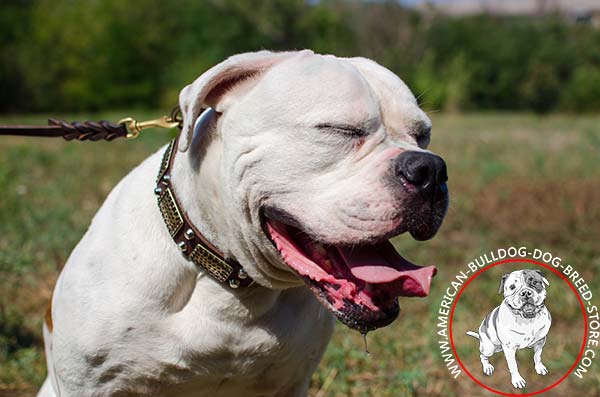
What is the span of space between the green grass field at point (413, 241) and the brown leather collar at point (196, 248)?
53.3 inches

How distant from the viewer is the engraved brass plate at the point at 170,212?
2.53m

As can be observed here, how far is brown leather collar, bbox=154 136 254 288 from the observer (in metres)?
2.52

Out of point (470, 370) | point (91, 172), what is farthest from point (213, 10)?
point (470, 370)

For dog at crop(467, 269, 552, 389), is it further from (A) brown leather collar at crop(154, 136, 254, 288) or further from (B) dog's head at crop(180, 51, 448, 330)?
(A) brown leather collar at crop(154, 136, 254, 288)

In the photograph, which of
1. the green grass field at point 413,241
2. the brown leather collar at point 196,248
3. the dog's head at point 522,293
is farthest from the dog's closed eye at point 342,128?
the green grass field at point 413,241

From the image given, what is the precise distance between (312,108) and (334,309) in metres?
0.57

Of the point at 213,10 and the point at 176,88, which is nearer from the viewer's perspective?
the point at 176,88

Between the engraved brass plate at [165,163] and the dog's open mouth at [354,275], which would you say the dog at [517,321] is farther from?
the engraved brass plate at [165,163]

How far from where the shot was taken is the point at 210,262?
8.32ft

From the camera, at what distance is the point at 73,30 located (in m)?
37.7

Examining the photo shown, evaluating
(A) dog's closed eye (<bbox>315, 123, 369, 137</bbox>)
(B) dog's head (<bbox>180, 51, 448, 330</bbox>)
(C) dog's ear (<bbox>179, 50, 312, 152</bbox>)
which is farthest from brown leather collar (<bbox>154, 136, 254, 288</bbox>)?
(A) dog's closed eye (<bbox>315, 123, 369, 137</bbox>)

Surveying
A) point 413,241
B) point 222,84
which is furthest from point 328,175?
point 413,241

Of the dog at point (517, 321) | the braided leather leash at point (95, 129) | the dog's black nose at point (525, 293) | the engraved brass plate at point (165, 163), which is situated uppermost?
the engraved brass plate at point (165, 163)

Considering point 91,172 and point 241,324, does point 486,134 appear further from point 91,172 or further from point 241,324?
point 241,324
